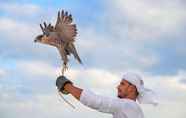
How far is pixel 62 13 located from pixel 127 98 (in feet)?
5.92

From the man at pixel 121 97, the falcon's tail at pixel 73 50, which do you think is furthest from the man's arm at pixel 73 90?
the falcon's tail at pixel 73 50

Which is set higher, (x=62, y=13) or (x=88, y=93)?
(x=62, y=13)

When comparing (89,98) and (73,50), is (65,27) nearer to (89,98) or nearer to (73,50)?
(73,50)

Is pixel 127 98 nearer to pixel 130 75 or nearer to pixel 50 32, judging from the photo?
pixel 130 75

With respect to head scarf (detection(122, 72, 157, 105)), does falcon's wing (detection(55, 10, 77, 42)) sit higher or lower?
Result: higher

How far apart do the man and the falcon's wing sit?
39.5 inches

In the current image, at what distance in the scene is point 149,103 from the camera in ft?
35.4

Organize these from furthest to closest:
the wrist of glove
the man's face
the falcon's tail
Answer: the falcon's tail → the man's face → the wrist of glove

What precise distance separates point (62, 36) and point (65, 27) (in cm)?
18

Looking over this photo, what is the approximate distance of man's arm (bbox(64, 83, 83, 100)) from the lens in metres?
10.1

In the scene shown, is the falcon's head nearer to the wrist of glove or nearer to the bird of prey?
the bird of prey

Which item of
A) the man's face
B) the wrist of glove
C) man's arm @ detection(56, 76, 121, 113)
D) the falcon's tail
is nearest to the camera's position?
man's arm @ detection(56, 76, 121, 113)

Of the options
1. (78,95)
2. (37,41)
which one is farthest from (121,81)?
(37,41)

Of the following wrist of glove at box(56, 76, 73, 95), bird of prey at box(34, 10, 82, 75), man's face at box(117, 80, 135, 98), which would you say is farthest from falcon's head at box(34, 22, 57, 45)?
man's face at box(117, 80, 135, 98)
